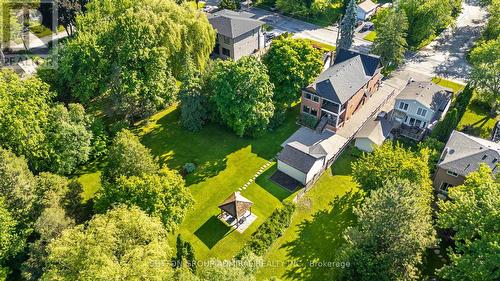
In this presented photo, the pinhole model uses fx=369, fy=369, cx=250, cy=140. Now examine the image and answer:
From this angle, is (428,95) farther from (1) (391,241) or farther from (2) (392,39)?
(1) (391,241)

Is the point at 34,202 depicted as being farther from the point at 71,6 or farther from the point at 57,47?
the point at 71,6

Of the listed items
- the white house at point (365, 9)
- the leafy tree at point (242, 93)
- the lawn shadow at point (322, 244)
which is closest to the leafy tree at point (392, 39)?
the white house at point (365, 9)

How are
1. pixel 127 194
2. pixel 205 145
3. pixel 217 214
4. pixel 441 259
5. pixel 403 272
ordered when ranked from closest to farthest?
A: pixel 403 272 → pixel 127 194 → pixel 441 259 → pixel 217 214 → pixel 205 145

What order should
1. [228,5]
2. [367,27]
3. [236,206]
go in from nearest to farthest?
[236,206]
[367,27]
[228,5]

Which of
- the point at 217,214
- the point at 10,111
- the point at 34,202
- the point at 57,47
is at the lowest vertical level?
the point at 217,214

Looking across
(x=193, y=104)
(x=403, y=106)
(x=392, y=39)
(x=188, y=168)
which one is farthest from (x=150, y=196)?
(x=392, y=39)

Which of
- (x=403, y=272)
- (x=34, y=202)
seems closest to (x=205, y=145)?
(x=34, y=202)

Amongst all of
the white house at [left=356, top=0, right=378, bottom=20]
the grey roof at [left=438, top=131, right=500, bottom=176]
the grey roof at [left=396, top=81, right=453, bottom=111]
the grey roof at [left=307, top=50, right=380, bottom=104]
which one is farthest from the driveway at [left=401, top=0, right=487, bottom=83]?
the grey roof at [left=438, top=131, right=500, bottom=176]
